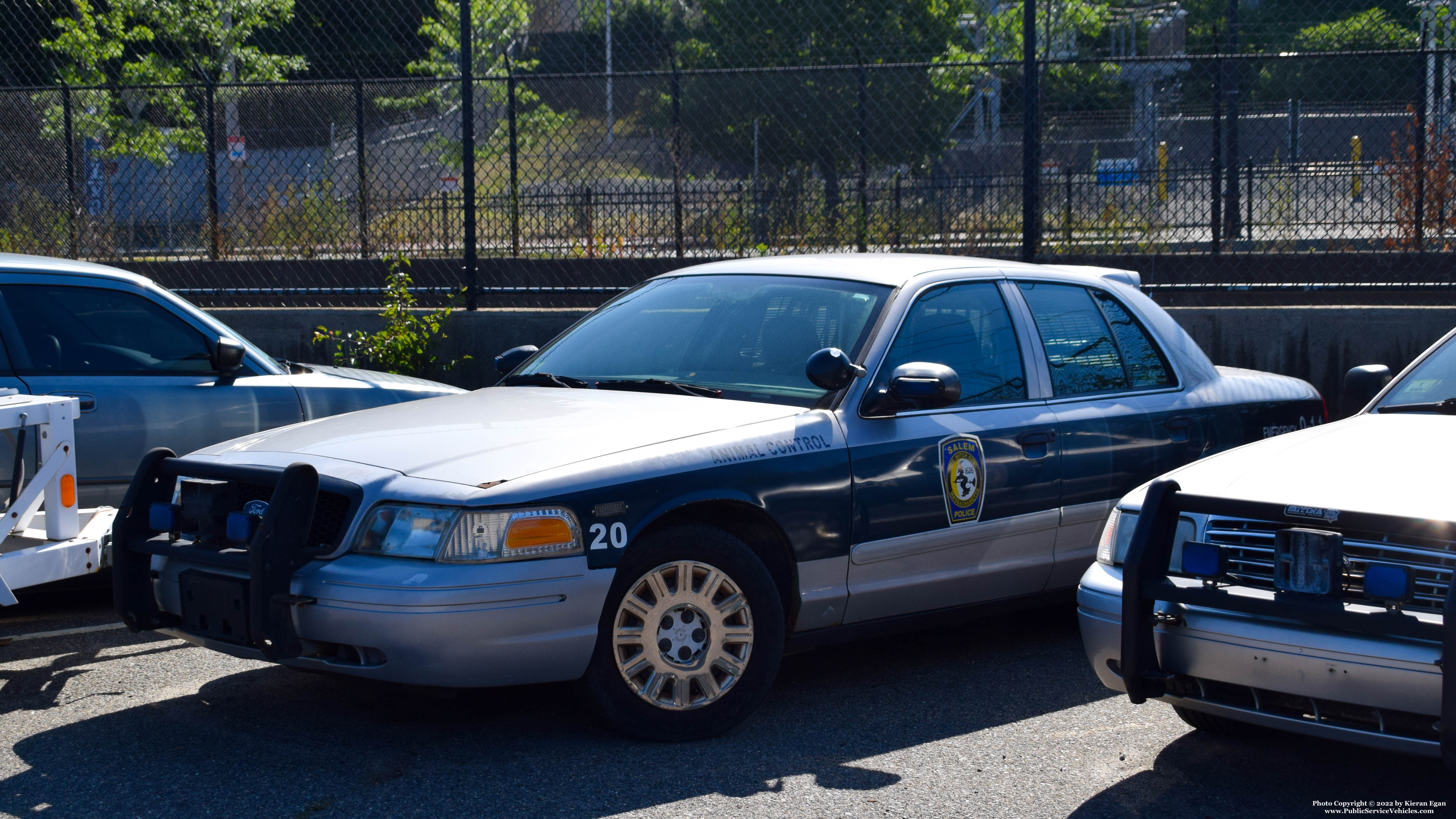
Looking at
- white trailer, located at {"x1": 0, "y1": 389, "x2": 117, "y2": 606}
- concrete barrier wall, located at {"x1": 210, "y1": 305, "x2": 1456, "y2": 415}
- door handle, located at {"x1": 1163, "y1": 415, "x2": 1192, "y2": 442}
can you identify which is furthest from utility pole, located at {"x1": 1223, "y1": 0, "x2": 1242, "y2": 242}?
white trailer, located at {"x1": 0, "y1": 389, "x2": 117, "y2": 606}

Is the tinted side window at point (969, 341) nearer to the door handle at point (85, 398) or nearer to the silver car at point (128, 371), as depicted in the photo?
the silver car at point (128, 371)

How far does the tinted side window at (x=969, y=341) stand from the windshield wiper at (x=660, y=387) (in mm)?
674

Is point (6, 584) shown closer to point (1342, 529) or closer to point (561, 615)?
point (561, 615)

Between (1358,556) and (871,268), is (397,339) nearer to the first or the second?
(871,268)

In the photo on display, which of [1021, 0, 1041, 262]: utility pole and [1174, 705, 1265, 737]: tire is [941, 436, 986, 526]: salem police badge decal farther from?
[1021, 0, 1041, 262]: utility pole

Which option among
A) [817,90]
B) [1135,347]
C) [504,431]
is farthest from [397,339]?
[817,90]

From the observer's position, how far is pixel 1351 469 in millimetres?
3848

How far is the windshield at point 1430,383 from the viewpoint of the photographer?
4785 mm

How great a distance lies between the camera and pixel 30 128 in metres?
12.1

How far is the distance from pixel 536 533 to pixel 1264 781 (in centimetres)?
224

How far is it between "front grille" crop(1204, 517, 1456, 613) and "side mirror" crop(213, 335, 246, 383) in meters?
4.42

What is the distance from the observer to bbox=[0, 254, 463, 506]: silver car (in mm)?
5953

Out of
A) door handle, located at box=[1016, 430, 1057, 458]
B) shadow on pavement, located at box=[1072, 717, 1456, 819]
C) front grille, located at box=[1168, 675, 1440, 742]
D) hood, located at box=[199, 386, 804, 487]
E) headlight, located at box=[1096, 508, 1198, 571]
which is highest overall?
hood, located at box=[199, 386, 804, 487]

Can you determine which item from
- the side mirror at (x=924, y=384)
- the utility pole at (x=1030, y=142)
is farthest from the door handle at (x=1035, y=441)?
the utility pole at (x=1030, y=142)
